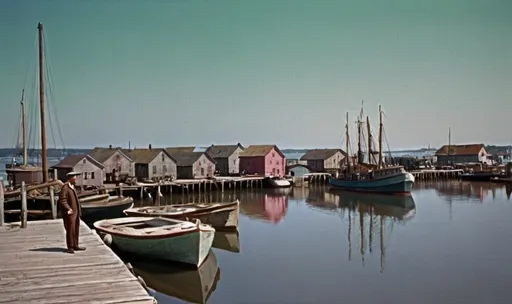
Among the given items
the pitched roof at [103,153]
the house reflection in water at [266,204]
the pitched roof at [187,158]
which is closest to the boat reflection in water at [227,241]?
the house reflection in water at [266,204]

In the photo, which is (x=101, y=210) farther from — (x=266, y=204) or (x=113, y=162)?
(x=113, y=162)

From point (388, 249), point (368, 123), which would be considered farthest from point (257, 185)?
point (388, 249)

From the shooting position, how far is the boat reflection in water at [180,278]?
15.7m

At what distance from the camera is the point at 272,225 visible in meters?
31.0

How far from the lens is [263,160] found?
6675 centimetres

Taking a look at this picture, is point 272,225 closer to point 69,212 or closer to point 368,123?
point 69,212

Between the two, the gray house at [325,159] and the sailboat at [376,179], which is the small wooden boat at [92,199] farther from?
the gray house at [325,159]

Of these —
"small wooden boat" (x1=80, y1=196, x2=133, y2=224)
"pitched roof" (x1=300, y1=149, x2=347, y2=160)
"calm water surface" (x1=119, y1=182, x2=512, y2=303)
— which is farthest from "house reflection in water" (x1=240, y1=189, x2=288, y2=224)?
"pitched roof" (x1=300, y1=149, x2=347, y2=160)

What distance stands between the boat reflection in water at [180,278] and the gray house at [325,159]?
191ft

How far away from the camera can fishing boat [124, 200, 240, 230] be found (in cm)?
2456

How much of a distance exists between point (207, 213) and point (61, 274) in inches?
651

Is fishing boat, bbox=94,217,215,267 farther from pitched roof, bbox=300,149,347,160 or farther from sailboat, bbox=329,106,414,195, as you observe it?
pitched roof, bbox=300,149,347,160

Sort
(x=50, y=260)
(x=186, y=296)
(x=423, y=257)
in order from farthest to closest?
(x=423, y=257), (x=186, y=296), (x=50, y=260)

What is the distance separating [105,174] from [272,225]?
2720 centimetres
